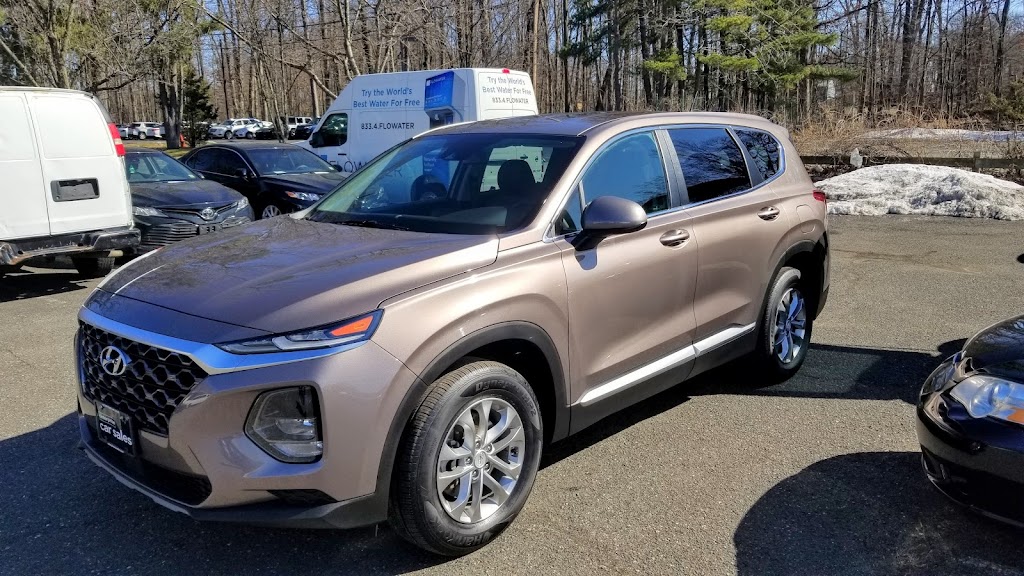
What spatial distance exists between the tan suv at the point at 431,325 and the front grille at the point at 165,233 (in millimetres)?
5817

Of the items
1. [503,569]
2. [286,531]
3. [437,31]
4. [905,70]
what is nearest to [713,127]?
[503,569]

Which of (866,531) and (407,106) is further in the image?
(407,106)

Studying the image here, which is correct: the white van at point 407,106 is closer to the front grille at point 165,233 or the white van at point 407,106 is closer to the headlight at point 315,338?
the front grille at point 165,233

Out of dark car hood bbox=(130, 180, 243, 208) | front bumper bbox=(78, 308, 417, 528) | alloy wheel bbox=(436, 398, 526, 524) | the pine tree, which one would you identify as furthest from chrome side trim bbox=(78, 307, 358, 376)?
the pine tree

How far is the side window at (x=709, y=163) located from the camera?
4297 mm

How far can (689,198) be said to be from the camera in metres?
4.21

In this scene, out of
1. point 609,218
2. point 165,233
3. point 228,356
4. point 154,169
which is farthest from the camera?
point 154,169

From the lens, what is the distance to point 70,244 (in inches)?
305

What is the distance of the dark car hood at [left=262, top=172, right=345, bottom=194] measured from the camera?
11.5 m

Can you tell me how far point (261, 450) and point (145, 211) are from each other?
25.6ft

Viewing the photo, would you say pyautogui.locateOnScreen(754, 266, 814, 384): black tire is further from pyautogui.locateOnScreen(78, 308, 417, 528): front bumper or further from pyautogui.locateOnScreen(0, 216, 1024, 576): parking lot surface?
pyautogui.locateOnScreen(78, 308, 417, 528): front bumper

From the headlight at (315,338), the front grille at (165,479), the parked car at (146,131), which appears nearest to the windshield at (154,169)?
the front grille at (165,479)

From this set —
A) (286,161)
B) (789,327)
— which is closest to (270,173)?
(286,161)

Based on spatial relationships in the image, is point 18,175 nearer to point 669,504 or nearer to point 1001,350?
point 669,504
